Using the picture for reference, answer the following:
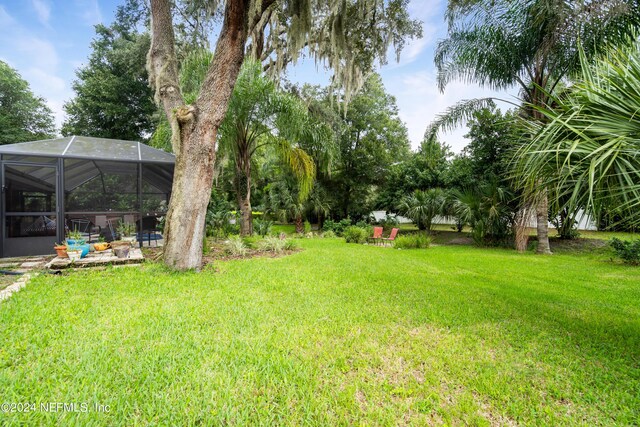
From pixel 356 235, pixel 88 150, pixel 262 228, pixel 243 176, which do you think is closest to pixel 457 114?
pixel 356 235

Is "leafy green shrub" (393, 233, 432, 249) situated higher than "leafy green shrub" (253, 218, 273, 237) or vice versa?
"leafy green shrub" (253, 218, 273, 237)

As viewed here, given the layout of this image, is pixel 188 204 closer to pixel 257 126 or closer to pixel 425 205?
pixel 257 126

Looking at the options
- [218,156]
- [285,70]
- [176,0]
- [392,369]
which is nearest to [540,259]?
[392,369]

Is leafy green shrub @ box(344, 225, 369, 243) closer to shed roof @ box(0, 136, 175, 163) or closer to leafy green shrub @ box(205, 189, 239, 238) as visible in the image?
leafy green shrub @ box(205, 189, 239, 238)

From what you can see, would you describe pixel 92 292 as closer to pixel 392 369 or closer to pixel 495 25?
pixel 392 369

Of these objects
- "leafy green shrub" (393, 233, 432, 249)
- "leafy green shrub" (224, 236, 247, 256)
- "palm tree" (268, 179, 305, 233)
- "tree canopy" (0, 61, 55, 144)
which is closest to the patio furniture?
"leafy green shrub" (393, 233, 432, 249)

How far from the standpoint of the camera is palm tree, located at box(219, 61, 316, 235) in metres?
7.46

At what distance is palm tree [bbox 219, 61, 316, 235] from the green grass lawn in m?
4.87

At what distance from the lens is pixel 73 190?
28.6 ft

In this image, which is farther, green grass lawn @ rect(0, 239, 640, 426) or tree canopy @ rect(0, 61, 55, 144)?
tree canopy @ rect(0, 61, 55, 144)

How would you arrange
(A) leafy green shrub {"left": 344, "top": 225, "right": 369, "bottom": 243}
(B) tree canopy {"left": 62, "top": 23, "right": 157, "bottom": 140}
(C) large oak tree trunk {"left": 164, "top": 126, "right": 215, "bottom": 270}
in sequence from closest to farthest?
(C) large oak tree trunk {"left": 164, "top": 126, "right": 215, "bottom": 270}
(A) leafy green shrub {"left": 344, "top": 225, "right": 369, "bottom": 243}
(B) tree canopy {"left": 62, "top": 23, "right": 157, "bottom": 140}

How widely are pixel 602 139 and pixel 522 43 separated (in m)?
8.86

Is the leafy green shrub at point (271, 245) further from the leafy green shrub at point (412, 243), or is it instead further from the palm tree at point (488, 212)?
the palm tree at point (488, 212)

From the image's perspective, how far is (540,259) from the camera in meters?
7.78
